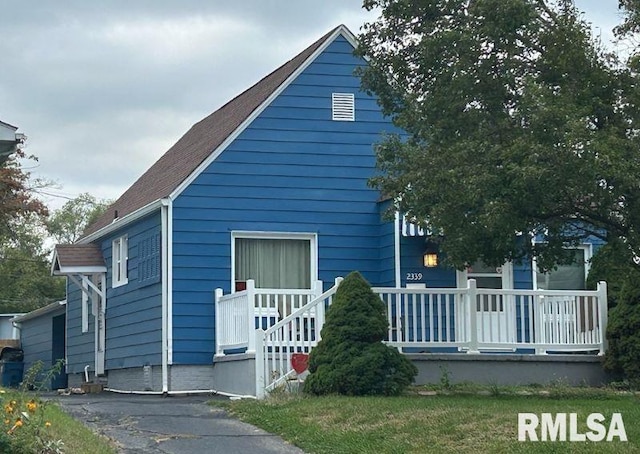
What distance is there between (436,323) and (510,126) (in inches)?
255

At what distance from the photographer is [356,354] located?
14844mm

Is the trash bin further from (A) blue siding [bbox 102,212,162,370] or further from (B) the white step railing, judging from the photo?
(B) the white step railing

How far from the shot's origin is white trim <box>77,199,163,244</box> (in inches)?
798

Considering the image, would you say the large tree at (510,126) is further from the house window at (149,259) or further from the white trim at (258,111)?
the house window at (149,259)

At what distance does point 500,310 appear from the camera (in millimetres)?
17922

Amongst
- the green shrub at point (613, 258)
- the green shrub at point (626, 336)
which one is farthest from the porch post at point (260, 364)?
the green shrub at point (626, 336)

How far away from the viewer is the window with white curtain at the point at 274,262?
20312mm

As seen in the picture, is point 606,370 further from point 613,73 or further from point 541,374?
point 613,73

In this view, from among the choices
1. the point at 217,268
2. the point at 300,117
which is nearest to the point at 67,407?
the point at 217,268

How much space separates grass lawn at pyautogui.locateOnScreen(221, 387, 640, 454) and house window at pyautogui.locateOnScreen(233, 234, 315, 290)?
16.9 feet

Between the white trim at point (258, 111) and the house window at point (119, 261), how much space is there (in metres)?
3.25

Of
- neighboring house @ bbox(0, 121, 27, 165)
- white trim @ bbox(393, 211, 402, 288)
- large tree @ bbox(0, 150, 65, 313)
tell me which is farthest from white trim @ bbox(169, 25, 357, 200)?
large tree @ bbox(0, 150, 65, 313)

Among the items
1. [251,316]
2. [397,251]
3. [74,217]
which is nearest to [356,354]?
[251,316]

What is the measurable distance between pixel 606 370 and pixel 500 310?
6.47 ft
